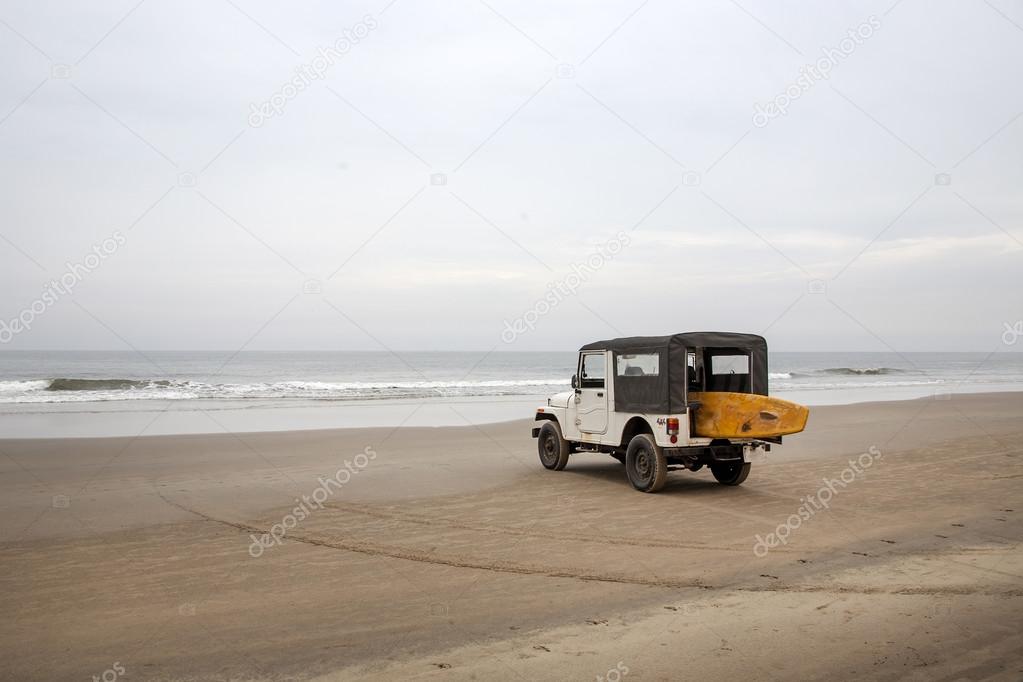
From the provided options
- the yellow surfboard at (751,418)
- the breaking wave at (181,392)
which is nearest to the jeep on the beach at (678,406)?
the yellow surfboard at (751,418)

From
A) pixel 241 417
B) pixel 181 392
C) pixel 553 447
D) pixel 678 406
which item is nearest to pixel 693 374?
pixel 678 406

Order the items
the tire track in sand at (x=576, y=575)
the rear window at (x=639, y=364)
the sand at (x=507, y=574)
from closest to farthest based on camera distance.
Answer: the sand at (x=507, y=574) → the tire track in sand at (x=576, y=575) → the rear window at (x=639, y=364)

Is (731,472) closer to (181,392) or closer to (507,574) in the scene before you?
(507,574)

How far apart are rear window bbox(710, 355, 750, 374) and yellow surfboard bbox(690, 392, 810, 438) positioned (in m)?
1.20

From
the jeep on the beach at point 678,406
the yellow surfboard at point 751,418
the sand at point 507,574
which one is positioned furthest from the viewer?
the jeep on the beach at point 678,406

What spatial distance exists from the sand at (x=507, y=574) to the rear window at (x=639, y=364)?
1.92 metres

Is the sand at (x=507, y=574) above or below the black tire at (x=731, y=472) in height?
below

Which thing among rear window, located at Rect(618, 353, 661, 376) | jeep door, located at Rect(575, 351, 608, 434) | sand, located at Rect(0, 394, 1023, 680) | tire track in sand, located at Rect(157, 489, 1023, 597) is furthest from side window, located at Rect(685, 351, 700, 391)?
tire track in sand, located at Rect(157, 489, 1023, 597)

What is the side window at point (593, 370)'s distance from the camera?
515 inches

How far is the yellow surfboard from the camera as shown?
36.6 feet

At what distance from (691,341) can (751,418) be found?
145 cm

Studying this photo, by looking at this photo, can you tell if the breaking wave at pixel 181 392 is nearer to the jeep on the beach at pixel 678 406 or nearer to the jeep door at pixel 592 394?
the jeep door at pixel 592 394

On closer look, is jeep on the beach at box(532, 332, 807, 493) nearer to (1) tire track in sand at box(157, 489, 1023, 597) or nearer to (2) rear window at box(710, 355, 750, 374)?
(2) rear window at box(710, 355, 750, 374)

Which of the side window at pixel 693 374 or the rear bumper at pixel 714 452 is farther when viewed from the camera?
the side window at pixel 693 374
